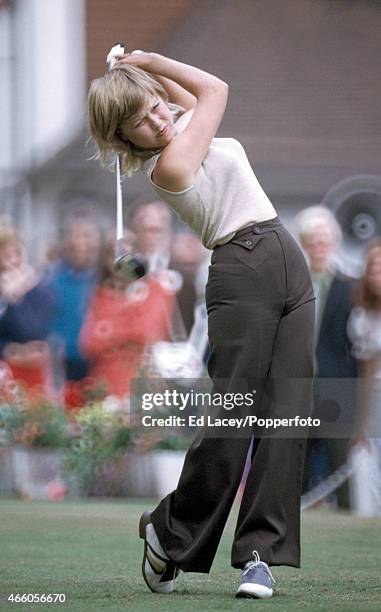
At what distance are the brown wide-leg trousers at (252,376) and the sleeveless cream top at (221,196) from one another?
0.12 feet

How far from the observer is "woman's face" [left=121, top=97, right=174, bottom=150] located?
322 cm

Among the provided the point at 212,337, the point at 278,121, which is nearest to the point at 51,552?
the point at 212,337

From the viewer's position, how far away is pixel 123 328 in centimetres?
618

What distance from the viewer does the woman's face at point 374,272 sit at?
5.80 meters

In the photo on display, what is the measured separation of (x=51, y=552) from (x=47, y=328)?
2181 mm

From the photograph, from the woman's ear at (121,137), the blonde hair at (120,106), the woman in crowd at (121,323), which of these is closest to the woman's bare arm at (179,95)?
the blonde hair at (120,106)

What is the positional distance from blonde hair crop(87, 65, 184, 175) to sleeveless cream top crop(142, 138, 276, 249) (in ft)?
0.30

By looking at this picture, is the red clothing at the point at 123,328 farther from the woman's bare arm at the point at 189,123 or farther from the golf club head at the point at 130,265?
the woman's bare arm at the point at 189,123

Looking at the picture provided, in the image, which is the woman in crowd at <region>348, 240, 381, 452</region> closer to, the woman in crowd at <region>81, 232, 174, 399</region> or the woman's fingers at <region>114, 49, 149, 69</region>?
the woman in crowd at <region>81, 232, 174, 399</region>

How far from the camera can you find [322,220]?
6055mm

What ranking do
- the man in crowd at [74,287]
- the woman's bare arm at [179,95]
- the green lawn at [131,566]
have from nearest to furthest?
the green lawn at [131,566] → the woman's bare arm at [179,95] → the man in crowd at [74,287]

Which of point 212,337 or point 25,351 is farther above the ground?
point 212,337

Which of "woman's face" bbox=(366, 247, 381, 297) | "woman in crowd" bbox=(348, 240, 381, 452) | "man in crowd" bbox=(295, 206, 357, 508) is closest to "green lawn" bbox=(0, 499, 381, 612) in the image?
"man in crowd" bbox=(295, 206, 357, 508)

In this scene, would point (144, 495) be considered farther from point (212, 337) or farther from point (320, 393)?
point (212, 337)
